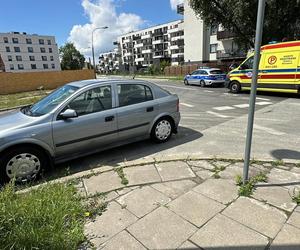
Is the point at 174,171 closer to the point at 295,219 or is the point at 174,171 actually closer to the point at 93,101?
the point at 295,219

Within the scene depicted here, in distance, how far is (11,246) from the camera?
77.2 inches

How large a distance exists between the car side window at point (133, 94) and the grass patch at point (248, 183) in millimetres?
2501

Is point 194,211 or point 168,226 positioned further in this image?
point 194,211

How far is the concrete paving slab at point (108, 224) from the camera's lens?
7.55 ft

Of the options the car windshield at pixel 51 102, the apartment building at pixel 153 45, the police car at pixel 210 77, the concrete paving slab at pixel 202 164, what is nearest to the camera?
the concrete paving slab at pixel 202 164

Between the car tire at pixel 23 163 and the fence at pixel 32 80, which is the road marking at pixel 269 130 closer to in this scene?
the car tire at pixel 23 163

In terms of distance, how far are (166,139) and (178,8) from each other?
4584 cm

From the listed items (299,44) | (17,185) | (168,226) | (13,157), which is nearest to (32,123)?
(13,157)

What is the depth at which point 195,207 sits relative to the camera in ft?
8.83

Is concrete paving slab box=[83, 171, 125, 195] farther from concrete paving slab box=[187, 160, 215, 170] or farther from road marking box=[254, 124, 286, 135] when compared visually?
road marking box=[254, 124, 286, 135]

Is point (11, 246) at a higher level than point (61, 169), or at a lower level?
higher

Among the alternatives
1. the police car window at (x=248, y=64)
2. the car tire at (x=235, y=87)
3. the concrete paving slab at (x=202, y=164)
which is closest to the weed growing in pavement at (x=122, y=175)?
the concrete paving slab at (x=202, y=164)

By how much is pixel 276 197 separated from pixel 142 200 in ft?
5.53

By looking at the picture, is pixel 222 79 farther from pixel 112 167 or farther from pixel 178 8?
pixel 178 8
